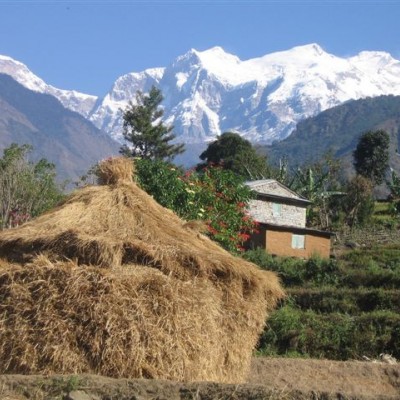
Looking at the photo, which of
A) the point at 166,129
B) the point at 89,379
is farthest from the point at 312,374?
the point at 166,129

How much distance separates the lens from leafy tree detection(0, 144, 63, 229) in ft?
77.4

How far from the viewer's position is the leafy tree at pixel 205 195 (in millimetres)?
13812

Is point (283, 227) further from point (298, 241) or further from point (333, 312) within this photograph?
point (333, 312)

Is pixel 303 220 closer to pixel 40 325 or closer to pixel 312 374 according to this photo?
pixel 312 374

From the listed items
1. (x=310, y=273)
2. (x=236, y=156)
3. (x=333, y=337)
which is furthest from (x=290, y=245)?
(x=236, y=156)

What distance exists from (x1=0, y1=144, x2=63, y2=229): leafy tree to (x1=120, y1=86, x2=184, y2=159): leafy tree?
31216 mm

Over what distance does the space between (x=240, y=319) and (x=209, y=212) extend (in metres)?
6.55

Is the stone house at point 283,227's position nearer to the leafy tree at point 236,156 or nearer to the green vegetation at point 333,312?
the green vegetation at point 333,312

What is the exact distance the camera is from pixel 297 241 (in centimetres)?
3562

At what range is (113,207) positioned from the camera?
825cm

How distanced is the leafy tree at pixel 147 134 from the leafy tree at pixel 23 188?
31216 mm

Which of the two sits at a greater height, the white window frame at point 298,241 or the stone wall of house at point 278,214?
the stone wall of house at point 278,214

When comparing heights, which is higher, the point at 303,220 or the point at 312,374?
the point at 303,220

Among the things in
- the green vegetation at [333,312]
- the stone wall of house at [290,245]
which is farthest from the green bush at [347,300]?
the stone wall of house at [290,245]
